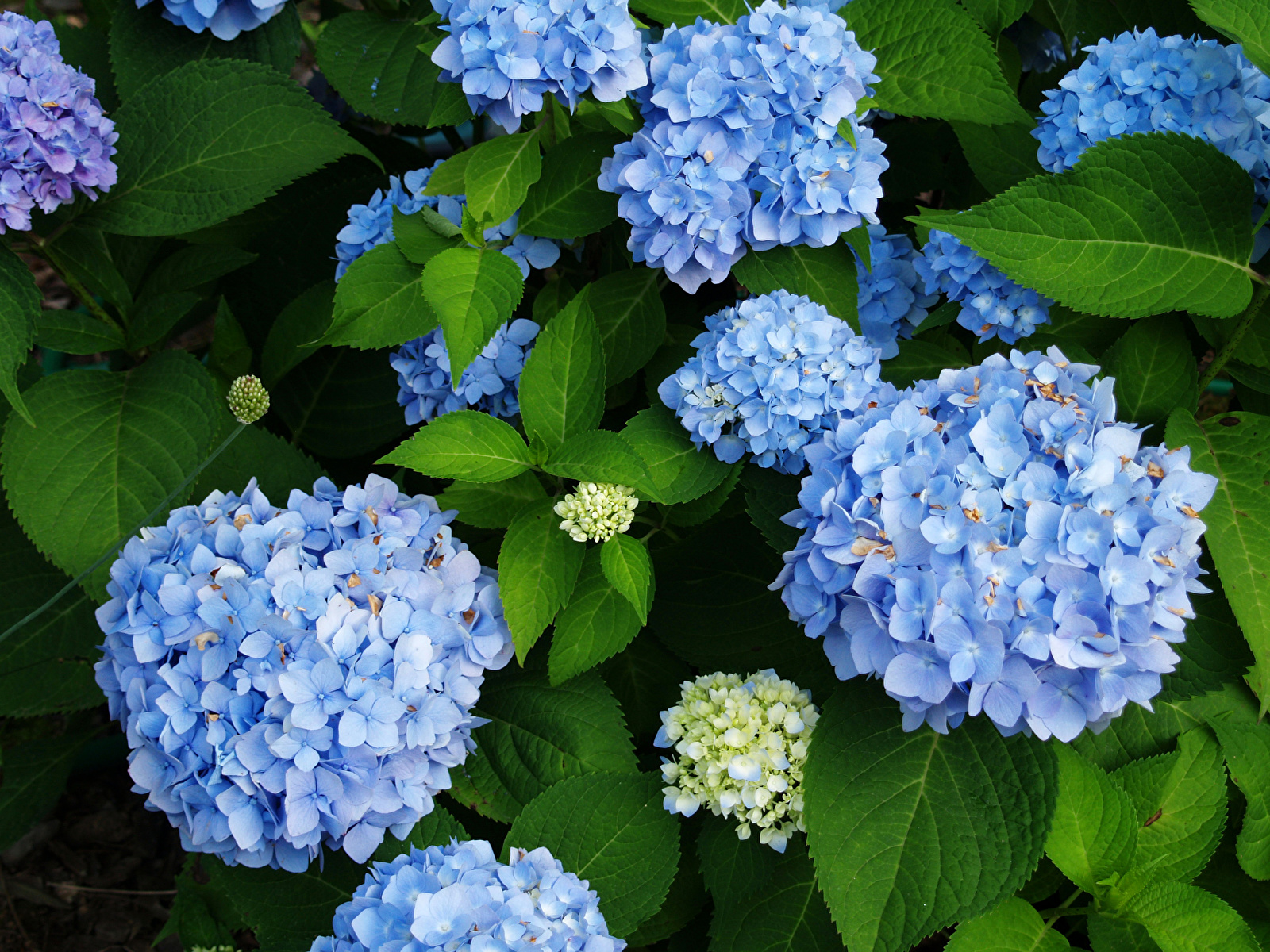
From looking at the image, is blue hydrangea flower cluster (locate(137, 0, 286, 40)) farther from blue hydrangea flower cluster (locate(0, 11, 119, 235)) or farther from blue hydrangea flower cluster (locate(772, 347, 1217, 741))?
blue hydrangea flower cluster (locate(772, 347, 1217, 741))

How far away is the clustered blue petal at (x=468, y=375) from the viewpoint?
1.75 meters

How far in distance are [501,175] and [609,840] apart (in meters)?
1.05

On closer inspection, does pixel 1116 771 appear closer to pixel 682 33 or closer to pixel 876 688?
pixel 876 688

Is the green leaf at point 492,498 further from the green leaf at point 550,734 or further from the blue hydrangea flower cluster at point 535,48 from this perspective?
the blue hydrangea flower cluster at point 535,48

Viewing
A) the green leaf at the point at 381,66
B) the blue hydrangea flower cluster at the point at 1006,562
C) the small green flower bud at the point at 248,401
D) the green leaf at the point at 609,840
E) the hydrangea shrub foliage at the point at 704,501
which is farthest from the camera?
the green leaf at the point at 381,66

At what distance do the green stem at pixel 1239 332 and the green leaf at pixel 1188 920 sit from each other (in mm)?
792

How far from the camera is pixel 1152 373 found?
166 centimetres

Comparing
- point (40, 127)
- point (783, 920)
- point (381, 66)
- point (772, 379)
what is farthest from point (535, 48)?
point (783, 920)

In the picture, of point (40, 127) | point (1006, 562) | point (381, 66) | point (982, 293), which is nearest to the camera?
point (1006, 562)

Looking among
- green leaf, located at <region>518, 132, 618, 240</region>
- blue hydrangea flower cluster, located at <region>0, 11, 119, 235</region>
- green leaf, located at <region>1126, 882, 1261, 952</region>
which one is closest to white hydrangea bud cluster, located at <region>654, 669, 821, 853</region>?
green leaf, located at <region>1126, 882, 1261, 952</region>

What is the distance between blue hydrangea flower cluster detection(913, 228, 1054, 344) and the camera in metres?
1.67

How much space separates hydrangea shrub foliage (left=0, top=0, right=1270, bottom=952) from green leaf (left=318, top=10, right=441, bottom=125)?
15mm

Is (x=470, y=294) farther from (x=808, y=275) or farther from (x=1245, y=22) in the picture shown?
(x=1245, y=22)

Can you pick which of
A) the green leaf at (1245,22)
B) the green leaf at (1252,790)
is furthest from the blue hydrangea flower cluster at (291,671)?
the green leaf at (1245,22)
